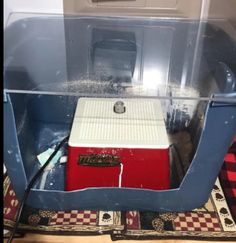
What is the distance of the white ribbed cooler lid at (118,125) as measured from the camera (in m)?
0.79

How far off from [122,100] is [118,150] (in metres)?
0.17

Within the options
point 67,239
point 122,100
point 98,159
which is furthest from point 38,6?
point 67,239

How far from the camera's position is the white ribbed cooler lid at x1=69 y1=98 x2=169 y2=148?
31.0 inches

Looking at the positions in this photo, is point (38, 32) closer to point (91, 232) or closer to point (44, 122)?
point (44, 122)

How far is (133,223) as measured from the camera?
2.71 ft

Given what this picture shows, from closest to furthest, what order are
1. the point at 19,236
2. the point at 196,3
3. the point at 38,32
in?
the point at 19,236 < the point at 38,32 < the point at 196,3

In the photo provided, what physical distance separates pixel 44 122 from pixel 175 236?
570mm

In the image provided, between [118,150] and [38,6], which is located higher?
[38,6]

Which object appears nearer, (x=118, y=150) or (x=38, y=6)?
(x=118, y=150)

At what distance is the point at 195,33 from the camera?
1.05 metres

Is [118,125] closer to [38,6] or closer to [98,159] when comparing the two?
[98,159]

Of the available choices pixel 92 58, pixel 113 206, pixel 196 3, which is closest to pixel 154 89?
pixel 92 58

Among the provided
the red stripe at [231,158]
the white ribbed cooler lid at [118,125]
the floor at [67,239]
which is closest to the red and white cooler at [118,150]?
the white ribbed cooler lid at [118,125]

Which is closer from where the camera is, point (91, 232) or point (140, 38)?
point (91, 232)
